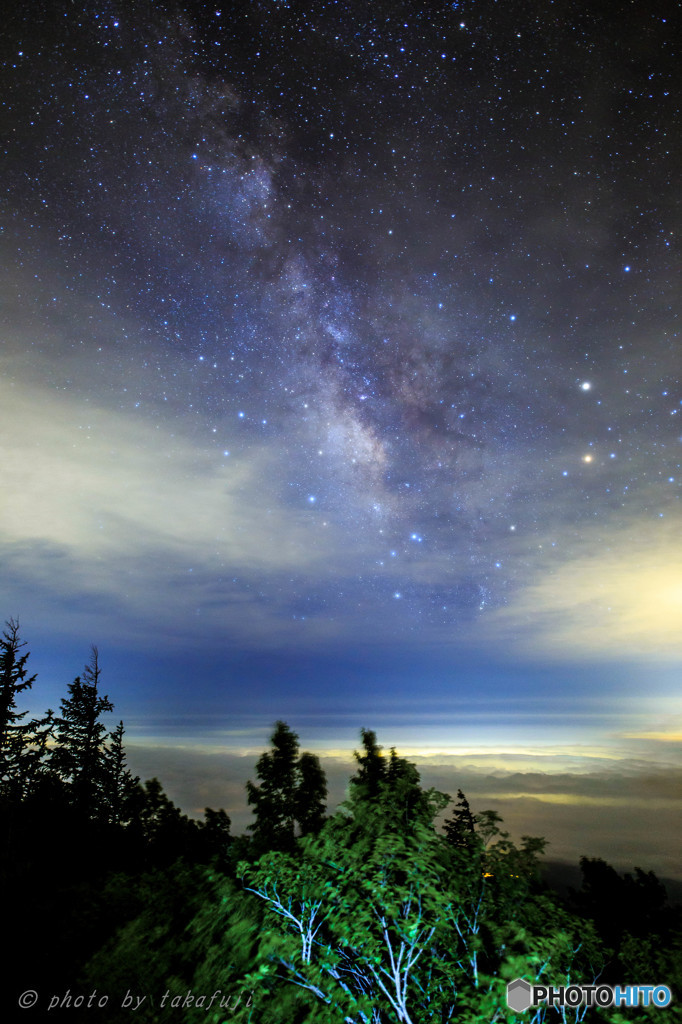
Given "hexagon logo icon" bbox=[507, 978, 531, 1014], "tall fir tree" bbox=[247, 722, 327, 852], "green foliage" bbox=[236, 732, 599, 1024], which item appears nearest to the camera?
"hexagon logo icon" bbox=[507, 978, 531, 1014]

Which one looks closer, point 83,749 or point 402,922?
point 402,922

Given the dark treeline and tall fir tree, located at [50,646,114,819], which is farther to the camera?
tall fir tree, located at [50,646,114,819]

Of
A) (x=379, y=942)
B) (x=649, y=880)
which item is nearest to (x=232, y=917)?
(x=379, y=942)

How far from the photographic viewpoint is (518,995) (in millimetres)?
7512

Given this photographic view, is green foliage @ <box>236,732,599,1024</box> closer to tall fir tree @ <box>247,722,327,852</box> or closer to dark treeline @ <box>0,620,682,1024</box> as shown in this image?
dark treeline @ <box>0,620,682,1024</box>

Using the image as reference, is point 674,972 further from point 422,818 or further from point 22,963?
point 22,963

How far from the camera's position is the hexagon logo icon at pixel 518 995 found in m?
7.23

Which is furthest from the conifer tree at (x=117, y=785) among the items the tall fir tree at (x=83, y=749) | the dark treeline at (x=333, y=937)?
the dark treeline at (x=333, y=937)

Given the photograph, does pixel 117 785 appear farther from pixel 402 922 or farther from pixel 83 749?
pixel 402 922

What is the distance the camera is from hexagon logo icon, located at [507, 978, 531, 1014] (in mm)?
7234

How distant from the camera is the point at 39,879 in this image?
58.3 feet

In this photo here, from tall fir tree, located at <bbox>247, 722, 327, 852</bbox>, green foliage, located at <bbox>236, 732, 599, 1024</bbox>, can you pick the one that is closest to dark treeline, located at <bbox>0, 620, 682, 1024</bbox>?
green foliage, located at <bbox>236, 732, 599, 1024</bbox>

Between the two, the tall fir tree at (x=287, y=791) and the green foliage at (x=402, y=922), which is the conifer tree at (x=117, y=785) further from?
the green foliage at (x=402, y=922)

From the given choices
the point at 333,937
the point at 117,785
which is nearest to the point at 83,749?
the point at 117,785
